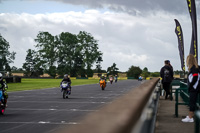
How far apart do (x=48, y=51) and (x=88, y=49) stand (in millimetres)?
14354

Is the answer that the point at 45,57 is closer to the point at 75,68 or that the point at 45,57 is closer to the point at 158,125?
the point at 75,68

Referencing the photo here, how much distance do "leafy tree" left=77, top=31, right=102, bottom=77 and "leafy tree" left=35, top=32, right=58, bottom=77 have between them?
9.61 m

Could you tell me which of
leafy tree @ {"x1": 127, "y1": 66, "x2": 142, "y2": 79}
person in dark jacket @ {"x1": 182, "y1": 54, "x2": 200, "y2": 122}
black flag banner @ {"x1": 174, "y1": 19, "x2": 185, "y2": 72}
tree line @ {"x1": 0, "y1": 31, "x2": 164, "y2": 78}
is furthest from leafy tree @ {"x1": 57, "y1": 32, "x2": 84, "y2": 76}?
person in dark jacket @ {"x1": 182, "y1": 54, "x2": 200, "y2": 122}

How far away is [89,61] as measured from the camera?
119 metres

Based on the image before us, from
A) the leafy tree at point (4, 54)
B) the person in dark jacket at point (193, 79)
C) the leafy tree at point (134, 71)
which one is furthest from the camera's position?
the leafy tree at point (134, 71)

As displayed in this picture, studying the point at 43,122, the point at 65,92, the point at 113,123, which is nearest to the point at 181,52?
the point at 65,92

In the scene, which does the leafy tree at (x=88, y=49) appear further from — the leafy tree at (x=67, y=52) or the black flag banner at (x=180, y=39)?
the black flag banner at (x=180, y=39)

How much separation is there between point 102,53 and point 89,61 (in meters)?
7.69

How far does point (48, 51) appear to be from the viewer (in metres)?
114

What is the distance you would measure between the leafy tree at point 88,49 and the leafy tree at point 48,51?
9.61m

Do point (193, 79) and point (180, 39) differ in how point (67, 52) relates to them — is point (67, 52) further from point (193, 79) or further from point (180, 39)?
point (193, 79)

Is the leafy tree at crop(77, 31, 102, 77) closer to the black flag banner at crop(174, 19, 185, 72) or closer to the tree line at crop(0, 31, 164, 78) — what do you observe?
the tree line at crop(0, 31, 164, 78)

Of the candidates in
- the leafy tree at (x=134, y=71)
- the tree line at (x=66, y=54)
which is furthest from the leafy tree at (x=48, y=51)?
the leafy tree at (x=134, y=71)

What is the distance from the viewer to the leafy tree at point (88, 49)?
392 feet
